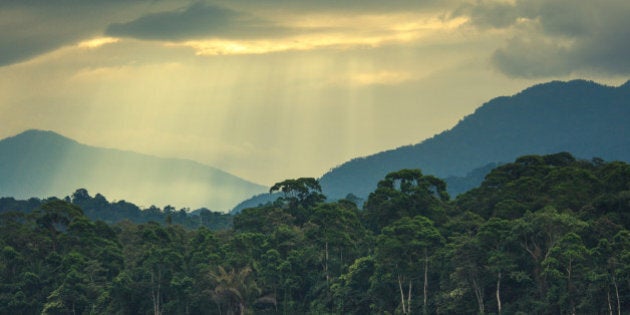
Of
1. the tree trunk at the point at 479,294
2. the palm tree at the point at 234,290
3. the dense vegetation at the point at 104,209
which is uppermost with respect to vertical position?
the dense vegetation at the point at 104,209

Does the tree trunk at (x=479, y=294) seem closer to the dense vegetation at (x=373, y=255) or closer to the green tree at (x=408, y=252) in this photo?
the dense vegetation at (x=373, y=255)

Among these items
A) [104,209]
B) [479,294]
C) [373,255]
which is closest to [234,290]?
[373,255]

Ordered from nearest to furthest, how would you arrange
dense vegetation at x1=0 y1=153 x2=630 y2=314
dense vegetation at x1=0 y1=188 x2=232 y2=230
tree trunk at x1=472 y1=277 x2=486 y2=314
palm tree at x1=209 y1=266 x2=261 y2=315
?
1. dense vegetation at x1=0 y1=153 x2=630 y2=314
2. tree trunk at x1=472 y1=277 x2=486 y2=314
3. palm tree at x1=209 y1=266 x2=261 y2=315
4. dense vegetation at x1=0 y1=188 x2=232 y2=230

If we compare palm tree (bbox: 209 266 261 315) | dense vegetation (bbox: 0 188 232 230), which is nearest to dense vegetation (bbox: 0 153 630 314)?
palm tree (bbox: 209 266 261 315)

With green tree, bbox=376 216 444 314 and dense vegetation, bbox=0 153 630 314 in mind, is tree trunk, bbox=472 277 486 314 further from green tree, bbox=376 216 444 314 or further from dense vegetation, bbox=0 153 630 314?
green tree, bbox=376 216 444 314

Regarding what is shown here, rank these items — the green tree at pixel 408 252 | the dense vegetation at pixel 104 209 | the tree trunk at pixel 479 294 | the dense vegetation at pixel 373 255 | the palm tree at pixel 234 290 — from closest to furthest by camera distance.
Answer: the dense vegetation at pixel 373 255
the tree trunk at pixel 479 294
the green tree at pixel 408 252
the palm tree at pixel 234 290
the dense vegetation at pixel 104 209

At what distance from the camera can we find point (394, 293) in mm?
66562

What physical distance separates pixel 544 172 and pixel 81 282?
37905 mm

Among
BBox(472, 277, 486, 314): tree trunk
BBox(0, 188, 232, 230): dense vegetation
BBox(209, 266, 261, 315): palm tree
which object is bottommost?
BBox(472, 277, 486, 314): tree trunk

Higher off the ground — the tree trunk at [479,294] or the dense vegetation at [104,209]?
the dense vegetation at [104,209]

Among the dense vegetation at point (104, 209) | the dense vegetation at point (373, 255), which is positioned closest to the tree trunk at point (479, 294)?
the dense vegetation at point (373, 255)

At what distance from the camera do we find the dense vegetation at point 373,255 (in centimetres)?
5609

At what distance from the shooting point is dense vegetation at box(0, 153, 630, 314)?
56.1m

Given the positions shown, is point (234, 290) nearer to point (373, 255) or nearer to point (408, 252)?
point (373, 255)
